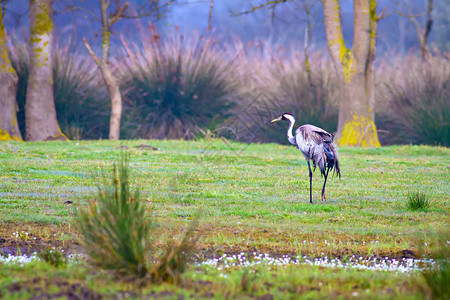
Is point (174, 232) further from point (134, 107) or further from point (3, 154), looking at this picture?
point (134, 107)

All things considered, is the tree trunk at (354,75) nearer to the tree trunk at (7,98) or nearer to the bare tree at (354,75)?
the bare tree at (354,75)

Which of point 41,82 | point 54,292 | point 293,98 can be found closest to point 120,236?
point 54,292

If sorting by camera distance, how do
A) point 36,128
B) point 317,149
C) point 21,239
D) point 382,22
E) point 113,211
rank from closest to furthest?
point 113,211
point 21,239
point 317,149
point 36,128
point 382,22

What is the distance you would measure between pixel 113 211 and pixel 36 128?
1308 centimetres

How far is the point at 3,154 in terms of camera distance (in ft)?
43.1

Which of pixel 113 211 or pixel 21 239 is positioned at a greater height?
pixel 113 211

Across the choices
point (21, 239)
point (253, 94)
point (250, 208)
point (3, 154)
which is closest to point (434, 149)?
point (253, 94)

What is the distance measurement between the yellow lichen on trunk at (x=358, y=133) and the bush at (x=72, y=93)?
6959mm

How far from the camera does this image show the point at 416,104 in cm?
1948

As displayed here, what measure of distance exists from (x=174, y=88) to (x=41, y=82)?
4.60 meters

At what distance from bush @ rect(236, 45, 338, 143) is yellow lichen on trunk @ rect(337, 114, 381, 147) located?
163 centimetres

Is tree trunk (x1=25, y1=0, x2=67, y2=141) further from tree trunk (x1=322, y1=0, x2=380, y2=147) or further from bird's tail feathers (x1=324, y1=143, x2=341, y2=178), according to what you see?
bird's tail feathers (x1=324, y1=143, x2=341, y2=178)

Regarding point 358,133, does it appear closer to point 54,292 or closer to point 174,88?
point 174,88

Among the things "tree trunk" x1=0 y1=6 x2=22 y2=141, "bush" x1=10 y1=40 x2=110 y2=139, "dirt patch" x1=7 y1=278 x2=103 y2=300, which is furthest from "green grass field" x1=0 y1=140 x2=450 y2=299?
"bush" x1=10 y1=40 x2=110 y2=139
